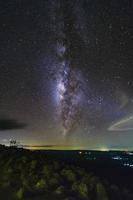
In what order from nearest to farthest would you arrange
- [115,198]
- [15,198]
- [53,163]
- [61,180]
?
[15,198], [115,198], [61,180], [53,163]

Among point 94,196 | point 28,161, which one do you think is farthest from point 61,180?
point 28,161

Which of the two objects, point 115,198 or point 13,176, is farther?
point 13,176

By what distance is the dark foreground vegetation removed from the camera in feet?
76.2

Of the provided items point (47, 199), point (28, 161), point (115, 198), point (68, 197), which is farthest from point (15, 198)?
point (28, 161)

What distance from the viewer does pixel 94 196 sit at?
2358cm

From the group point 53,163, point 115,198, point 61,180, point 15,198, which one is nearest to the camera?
point 15,198

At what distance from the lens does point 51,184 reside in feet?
82.3

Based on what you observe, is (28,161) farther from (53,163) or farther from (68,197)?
(68,197)

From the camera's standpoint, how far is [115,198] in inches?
953

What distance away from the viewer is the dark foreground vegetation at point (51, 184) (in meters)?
23.2

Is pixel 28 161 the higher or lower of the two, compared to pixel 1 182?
higher

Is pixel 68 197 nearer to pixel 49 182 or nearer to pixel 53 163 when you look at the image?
pixel 49 182

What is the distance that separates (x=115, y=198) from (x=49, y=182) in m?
5.17

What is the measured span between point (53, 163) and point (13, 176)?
16.8ft
